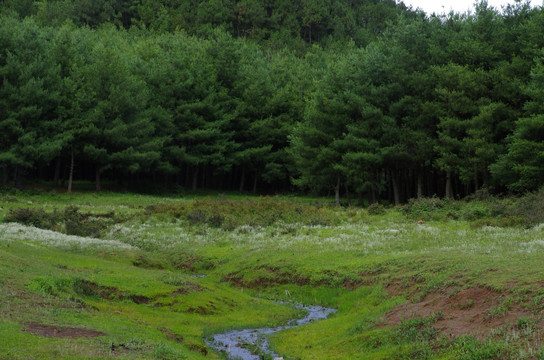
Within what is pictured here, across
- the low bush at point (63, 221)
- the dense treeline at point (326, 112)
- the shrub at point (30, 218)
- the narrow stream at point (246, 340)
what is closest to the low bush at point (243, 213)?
the low bush at point (63, 221)

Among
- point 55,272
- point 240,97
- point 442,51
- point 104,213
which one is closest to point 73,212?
point 104,213

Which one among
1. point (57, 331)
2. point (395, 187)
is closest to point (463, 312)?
point (57, 331)

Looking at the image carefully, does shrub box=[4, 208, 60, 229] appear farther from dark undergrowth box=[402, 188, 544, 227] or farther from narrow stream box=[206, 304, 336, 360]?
dark undergrowth box=[402, 188, 544, 227]

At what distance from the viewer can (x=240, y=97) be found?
318ft

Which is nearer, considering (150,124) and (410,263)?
(410,263)

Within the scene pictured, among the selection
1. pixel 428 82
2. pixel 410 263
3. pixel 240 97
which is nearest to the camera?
pixel 410 263

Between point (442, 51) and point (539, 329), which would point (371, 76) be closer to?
point (442, 51)

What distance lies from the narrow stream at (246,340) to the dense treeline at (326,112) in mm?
37047

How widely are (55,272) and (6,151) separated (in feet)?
167

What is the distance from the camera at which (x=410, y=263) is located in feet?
79.2

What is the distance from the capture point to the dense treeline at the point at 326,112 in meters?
60.0

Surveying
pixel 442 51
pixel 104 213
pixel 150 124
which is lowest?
pixel 104 213

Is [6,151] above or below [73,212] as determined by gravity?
above

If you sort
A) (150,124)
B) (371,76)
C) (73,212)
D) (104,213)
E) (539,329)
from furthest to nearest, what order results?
(150,124) → (371,76) → (104,213) → (73,212) → (539,329)
